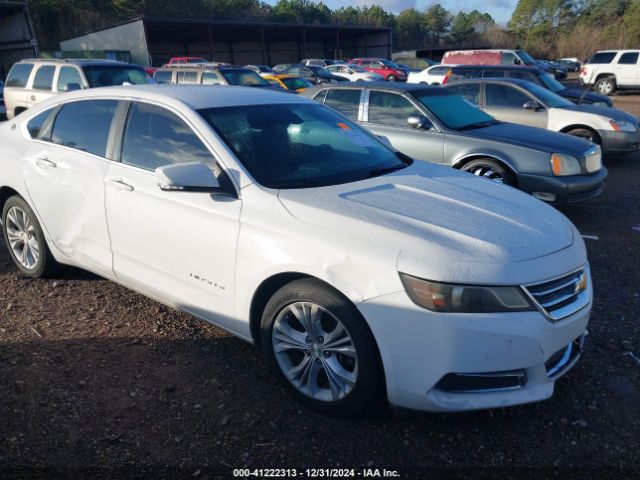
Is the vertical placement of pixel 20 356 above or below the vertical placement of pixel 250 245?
below

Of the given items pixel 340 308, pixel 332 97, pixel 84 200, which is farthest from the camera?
pixel 332 97

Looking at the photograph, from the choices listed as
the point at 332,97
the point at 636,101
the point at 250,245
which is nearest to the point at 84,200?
the point at 250,245

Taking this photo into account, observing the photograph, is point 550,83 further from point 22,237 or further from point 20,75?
point 20,75

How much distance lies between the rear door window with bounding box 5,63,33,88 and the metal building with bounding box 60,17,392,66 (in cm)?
2926

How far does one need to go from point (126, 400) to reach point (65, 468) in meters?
0.53

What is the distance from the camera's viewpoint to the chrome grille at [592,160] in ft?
20.4

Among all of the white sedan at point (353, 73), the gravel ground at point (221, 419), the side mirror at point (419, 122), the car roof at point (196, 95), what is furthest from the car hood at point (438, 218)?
the white sedan at point (353, 73)

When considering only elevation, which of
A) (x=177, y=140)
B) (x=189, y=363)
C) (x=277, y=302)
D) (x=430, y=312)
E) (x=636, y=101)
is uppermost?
(x=177, y=140)

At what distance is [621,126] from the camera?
9.14 m

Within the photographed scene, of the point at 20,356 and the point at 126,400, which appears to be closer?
the point at 126,400

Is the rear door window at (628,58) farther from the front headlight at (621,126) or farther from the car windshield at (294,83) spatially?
the front headlight at (621,126)

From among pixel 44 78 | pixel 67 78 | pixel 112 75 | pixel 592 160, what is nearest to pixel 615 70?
pixel 592 160

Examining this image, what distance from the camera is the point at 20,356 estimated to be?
3.38 meters

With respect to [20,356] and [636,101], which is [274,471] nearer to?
[20,356]
